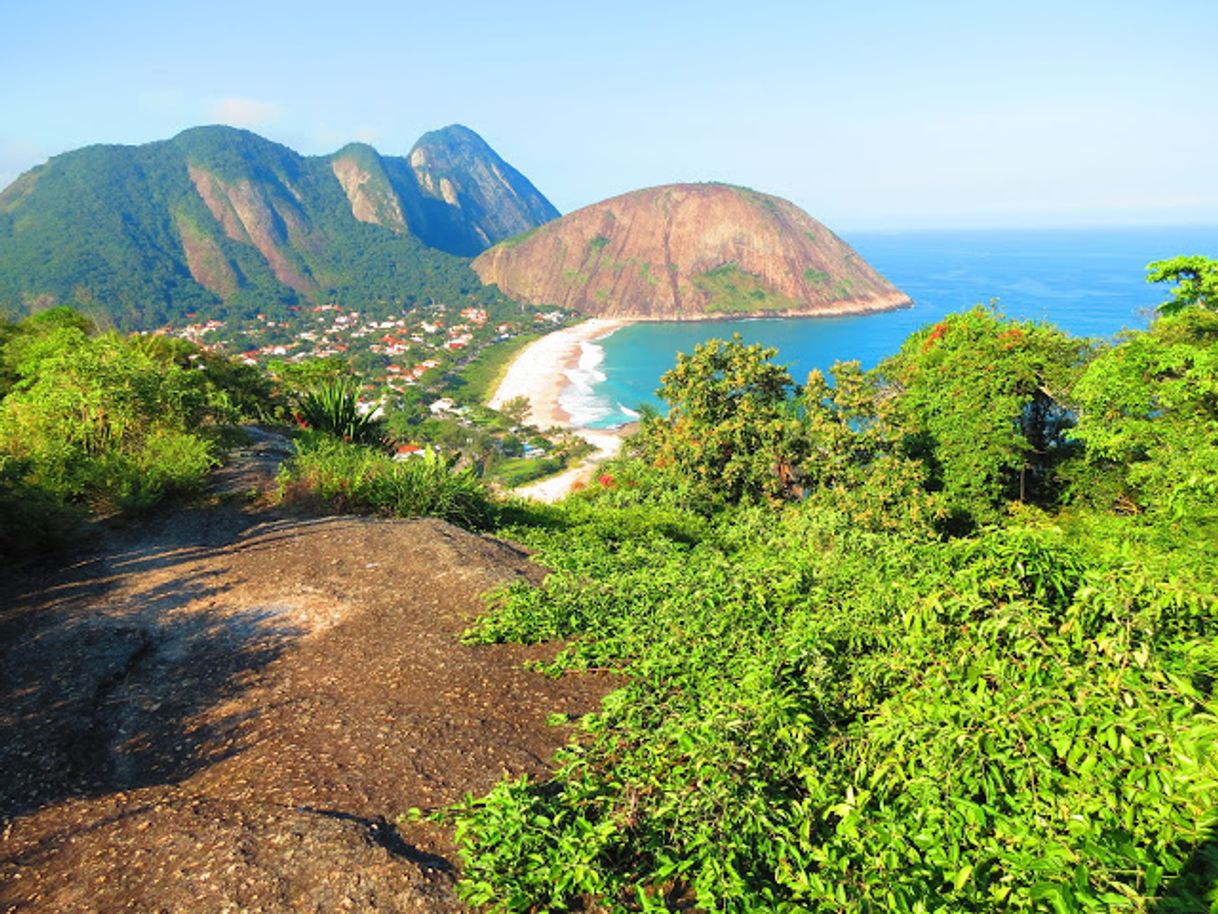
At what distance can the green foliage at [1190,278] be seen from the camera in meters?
12.0

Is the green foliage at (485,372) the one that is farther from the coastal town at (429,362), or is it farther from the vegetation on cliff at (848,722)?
the vegetation on cliff at (848,722)

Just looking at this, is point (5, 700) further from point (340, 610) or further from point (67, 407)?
point (67, 407)

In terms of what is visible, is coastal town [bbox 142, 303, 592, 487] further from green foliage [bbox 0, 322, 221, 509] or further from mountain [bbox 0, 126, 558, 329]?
mountain [bbox 0, 126, 558, 329]

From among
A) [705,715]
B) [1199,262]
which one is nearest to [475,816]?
[705,715]

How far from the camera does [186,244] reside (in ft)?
524

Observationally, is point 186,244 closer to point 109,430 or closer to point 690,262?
point 690,262

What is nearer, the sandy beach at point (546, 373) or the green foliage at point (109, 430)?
the green foliage at point (109, 430)

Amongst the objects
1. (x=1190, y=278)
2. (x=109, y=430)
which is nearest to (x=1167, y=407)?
(x=1190, y=278)

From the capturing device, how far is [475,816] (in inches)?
123

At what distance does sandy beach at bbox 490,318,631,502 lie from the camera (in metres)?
44.7

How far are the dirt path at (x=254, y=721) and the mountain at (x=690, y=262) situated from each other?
5042 inches

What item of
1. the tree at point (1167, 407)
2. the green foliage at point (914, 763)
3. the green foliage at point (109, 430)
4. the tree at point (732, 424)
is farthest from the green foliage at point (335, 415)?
the tree at point (1167, 407)

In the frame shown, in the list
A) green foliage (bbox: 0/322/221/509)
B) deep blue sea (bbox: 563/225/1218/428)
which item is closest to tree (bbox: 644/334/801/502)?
green foliage (bbox: 0/322/221/509)

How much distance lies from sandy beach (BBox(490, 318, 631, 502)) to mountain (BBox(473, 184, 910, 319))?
51.4 feet
